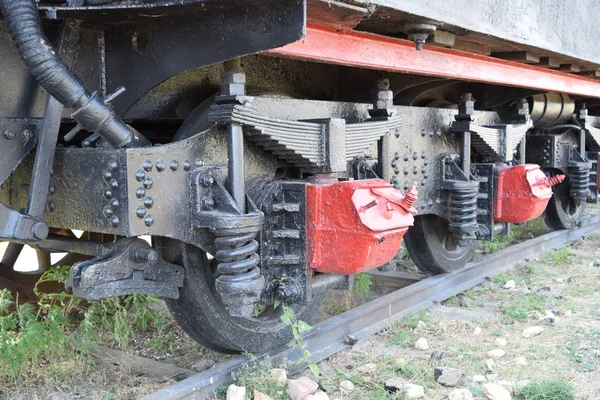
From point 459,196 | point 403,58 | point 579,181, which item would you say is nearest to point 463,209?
point 459,196

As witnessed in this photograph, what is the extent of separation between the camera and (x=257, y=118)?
236 centimetres

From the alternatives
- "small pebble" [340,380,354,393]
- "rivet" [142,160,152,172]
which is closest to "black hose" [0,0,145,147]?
"rivet" [142,160,152,172]

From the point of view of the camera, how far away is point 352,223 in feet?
8.28

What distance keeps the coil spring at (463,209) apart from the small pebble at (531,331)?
65 cm

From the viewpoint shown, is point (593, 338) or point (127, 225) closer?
point (127, 225)

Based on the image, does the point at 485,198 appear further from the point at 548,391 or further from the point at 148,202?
the point at 148,202

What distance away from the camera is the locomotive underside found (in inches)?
85.1

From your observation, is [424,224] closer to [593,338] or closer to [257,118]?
[593,338]

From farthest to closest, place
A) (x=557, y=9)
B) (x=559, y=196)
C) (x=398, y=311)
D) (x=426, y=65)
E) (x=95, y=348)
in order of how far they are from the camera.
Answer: (x=559, y=196)
(x=398, y=311)
(x=557, y=9)
(x=95, y=348)
(x=426, y=65)

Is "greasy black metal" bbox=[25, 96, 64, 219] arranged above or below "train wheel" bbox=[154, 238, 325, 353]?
above

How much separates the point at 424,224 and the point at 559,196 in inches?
105

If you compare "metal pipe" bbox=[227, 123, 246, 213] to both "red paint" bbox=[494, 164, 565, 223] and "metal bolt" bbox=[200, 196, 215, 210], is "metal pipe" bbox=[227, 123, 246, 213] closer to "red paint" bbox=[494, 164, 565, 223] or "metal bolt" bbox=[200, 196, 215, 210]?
"metal bolt" bbox=[200, 196, 215, 210]

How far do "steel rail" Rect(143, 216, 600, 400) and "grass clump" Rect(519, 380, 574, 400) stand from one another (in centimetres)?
89

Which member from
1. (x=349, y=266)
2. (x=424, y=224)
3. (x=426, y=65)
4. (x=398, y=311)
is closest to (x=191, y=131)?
(x=349, y=266)
